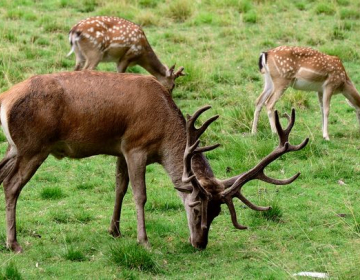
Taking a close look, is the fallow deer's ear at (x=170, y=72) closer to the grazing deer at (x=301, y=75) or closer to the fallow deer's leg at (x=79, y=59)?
the fallow deer's leg at (x=79, y=59)

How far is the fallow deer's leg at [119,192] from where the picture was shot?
714 centimetres

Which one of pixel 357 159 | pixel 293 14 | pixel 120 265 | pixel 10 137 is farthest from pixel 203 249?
pixel 293 14

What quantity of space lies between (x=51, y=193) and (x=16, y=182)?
150cm

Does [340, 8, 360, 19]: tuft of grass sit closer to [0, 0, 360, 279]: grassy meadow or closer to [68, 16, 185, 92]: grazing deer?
[0, 0, 360, 279]: grassy meadow

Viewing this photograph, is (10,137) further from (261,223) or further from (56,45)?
(56,45)

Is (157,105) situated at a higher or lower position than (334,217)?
higher

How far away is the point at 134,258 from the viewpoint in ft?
20.9

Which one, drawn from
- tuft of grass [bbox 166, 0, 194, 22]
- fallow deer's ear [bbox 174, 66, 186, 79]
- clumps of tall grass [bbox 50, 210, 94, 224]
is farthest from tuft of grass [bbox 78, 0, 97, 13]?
clumps of tall grass [bbox 50, 210, 94, 224]

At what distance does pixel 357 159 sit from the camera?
929cm

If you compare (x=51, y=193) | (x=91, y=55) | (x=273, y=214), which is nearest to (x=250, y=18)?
(x=91, y=55)

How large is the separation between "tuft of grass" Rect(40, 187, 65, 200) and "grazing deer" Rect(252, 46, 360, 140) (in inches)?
120

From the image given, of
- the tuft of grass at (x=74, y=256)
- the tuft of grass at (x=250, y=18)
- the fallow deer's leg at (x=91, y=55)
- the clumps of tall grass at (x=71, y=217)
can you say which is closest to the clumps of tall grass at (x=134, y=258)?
the tuft of grass at (x=74, y=256)

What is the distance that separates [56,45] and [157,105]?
6.31 meters

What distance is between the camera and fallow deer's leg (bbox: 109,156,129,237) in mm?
7141
